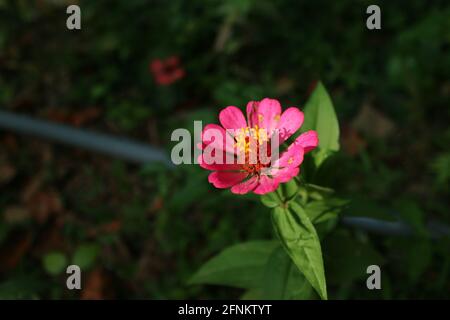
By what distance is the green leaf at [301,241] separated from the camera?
945mm

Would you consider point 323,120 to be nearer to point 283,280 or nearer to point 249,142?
point 249,142

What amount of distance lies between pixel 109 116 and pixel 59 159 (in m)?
0.26

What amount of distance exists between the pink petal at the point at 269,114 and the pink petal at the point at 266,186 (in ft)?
0.44

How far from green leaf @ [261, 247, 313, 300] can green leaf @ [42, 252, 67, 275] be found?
0.81m

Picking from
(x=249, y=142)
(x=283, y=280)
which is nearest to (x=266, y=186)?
(x=249, y=142)

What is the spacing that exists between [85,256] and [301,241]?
927 mm

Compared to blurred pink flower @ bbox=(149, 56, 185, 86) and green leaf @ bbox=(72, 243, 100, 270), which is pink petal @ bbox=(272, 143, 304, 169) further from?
blurred pink flower @ bbox=(149, 56, 185, 86)

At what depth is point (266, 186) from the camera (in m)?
0.96

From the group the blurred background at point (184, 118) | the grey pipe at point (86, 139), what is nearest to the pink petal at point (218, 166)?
the blurred background at point (184, 118)

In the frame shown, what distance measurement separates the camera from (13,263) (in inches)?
71.5

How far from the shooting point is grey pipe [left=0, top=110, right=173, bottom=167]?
1869mm
